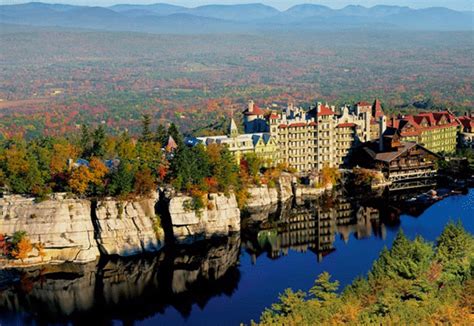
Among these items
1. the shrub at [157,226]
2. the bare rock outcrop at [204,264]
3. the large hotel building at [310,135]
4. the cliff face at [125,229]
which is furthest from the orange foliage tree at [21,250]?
the large hotel building at [310,135]

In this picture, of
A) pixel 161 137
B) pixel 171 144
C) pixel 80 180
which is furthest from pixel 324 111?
pixel 80 180

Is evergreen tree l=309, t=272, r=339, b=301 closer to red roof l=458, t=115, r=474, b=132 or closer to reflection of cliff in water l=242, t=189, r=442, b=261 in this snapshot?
reflection of cliff in water l=242, t=189, r=442, b=261

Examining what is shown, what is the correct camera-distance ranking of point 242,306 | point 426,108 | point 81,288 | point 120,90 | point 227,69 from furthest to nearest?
point 227,69 → point 120,90 → point 426,108 → point 81,288 → point 242,306

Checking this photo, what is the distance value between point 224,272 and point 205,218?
4.65 metres

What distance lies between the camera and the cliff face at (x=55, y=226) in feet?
112

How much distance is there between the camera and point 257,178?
44.0 m

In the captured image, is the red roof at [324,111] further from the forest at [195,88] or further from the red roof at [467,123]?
the red roof at [467,123]

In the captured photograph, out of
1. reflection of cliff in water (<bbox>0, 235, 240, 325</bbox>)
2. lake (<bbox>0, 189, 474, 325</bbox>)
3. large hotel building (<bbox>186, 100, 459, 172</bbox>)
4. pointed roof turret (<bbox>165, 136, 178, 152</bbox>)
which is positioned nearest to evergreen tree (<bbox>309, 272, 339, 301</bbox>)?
lake (<bbox>0, 189, 474, 325</bbox>)

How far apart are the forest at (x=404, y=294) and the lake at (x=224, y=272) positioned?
4.02 m

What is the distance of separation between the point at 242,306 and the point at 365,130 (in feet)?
92.6

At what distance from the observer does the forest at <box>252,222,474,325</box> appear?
22.1 m

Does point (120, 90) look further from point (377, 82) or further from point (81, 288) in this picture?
point (81, 288)

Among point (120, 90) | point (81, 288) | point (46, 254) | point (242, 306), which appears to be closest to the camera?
point (242, 306)

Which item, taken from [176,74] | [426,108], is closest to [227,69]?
[176,74]
